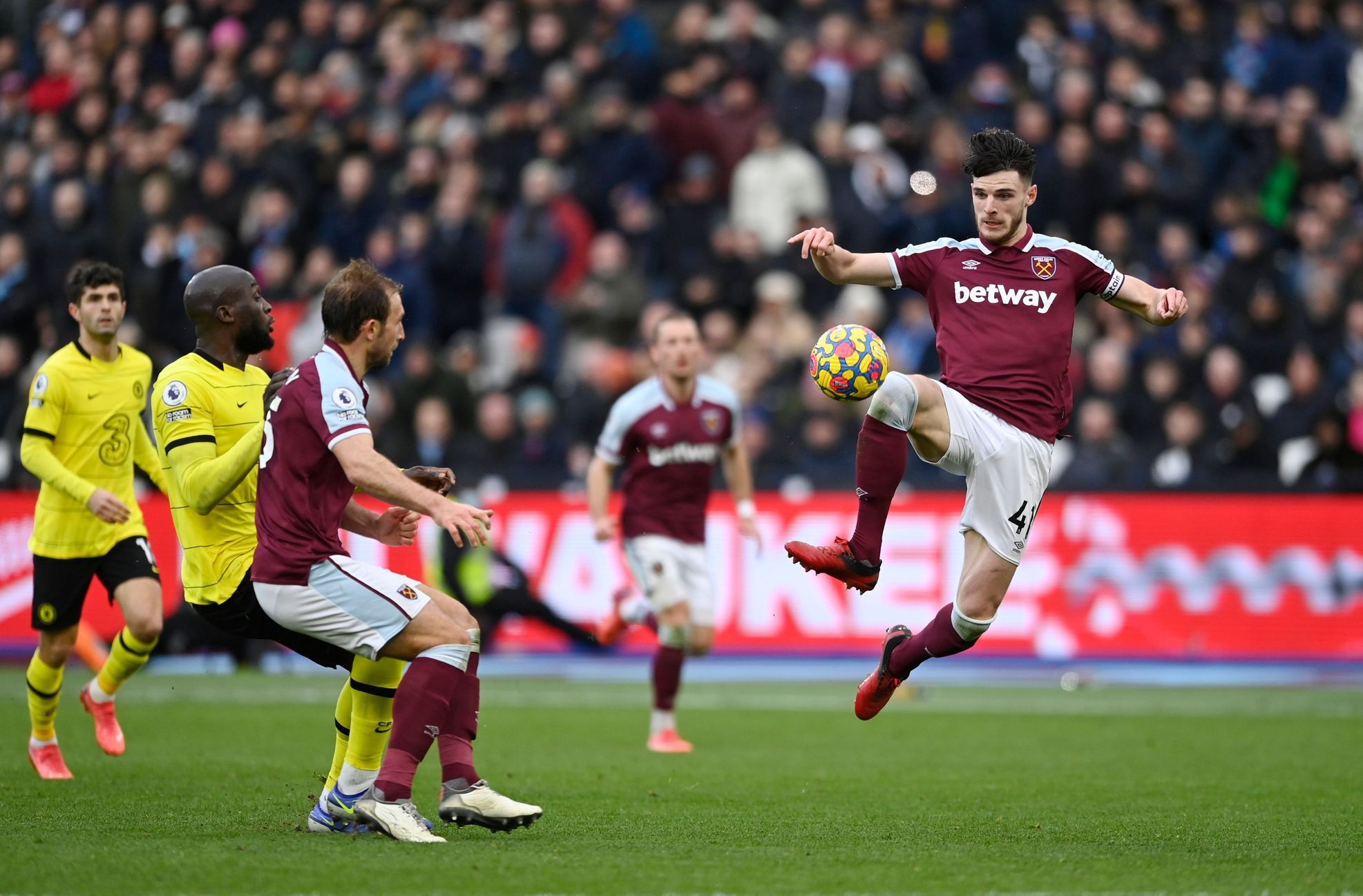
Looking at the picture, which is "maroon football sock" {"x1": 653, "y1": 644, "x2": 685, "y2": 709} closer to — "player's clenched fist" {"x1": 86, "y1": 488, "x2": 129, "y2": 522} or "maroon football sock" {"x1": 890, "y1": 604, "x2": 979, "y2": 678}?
"maroon football sock" {"x1": 890, "y1": 604, "x2": 979, "y2": 678}

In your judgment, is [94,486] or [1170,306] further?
[94,486]

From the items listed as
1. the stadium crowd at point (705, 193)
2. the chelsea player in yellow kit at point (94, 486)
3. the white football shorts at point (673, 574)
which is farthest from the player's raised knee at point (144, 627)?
the stadium crowd at point (705, 193)

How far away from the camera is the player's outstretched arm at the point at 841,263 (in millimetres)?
7527

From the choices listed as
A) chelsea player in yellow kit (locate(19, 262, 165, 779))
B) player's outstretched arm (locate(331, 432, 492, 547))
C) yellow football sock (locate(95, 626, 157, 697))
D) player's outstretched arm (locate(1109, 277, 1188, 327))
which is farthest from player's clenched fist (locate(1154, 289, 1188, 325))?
yellow football sock (locate(95, 626, 157, 697))

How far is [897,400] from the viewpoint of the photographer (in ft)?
24.9

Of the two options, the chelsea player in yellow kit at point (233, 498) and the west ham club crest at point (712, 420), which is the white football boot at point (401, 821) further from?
the west ham club crest at point (712, 420)

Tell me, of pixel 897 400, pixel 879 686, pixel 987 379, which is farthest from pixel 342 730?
pixel 987 379

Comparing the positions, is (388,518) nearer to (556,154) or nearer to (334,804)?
(334,804)

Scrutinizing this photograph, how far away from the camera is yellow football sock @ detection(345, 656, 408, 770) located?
721 cm

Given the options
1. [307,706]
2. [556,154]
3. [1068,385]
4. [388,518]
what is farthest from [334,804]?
[556,154]

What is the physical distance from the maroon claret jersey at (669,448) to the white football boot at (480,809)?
5045 mm

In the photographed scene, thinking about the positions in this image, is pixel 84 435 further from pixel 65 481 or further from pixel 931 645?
pixel 931 645

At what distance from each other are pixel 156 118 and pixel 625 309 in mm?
6380

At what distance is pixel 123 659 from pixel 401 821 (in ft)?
11.1
